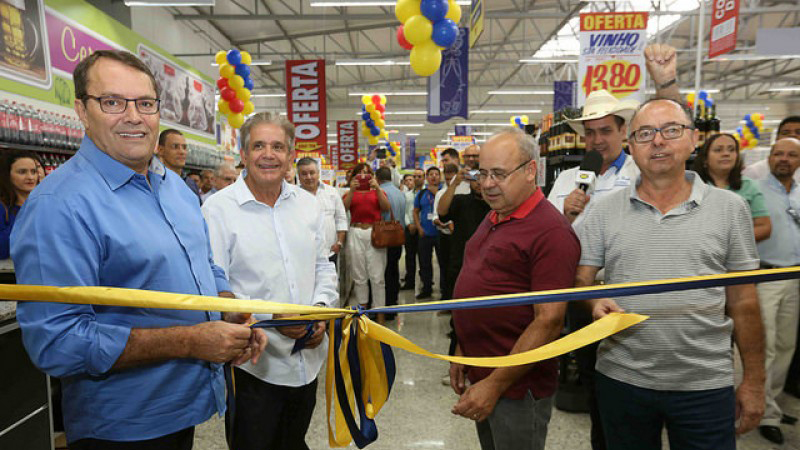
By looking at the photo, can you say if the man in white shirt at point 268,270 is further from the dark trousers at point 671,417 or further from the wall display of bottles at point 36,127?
the wall display of bottles at point 36,127

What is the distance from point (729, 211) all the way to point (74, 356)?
1833 millimetres

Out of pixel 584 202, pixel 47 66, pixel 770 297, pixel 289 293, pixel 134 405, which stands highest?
pixel 47 66

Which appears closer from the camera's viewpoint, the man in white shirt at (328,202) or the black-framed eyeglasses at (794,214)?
the black-framed eyeglasses at (794,214)

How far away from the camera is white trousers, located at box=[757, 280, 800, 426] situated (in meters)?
2.90

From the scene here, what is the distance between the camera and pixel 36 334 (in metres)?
1.02

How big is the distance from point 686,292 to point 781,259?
7.13ft

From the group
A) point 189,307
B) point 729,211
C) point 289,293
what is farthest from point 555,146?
point 189,307

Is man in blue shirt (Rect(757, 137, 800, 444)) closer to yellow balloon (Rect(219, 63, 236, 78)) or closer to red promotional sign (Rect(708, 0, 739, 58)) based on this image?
red promotional sign (Rect(708, 0, 739, 58))

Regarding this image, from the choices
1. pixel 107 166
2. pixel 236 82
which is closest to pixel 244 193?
pixel 107 166

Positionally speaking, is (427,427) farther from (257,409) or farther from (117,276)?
(117,276)

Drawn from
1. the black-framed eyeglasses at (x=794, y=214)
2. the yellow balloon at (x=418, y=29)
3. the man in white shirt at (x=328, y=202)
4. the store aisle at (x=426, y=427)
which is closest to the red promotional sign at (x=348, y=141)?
the yellow balloon at (x=418, y=29)

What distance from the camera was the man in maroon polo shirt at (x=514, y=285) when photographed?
144 centimetres

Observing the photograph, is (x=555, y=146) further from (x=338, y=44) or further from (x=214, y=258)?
(x=338, y=44)

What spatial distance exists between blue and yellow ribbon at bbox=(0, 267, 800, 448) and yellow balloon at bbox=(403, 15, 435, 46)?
5646 mm
